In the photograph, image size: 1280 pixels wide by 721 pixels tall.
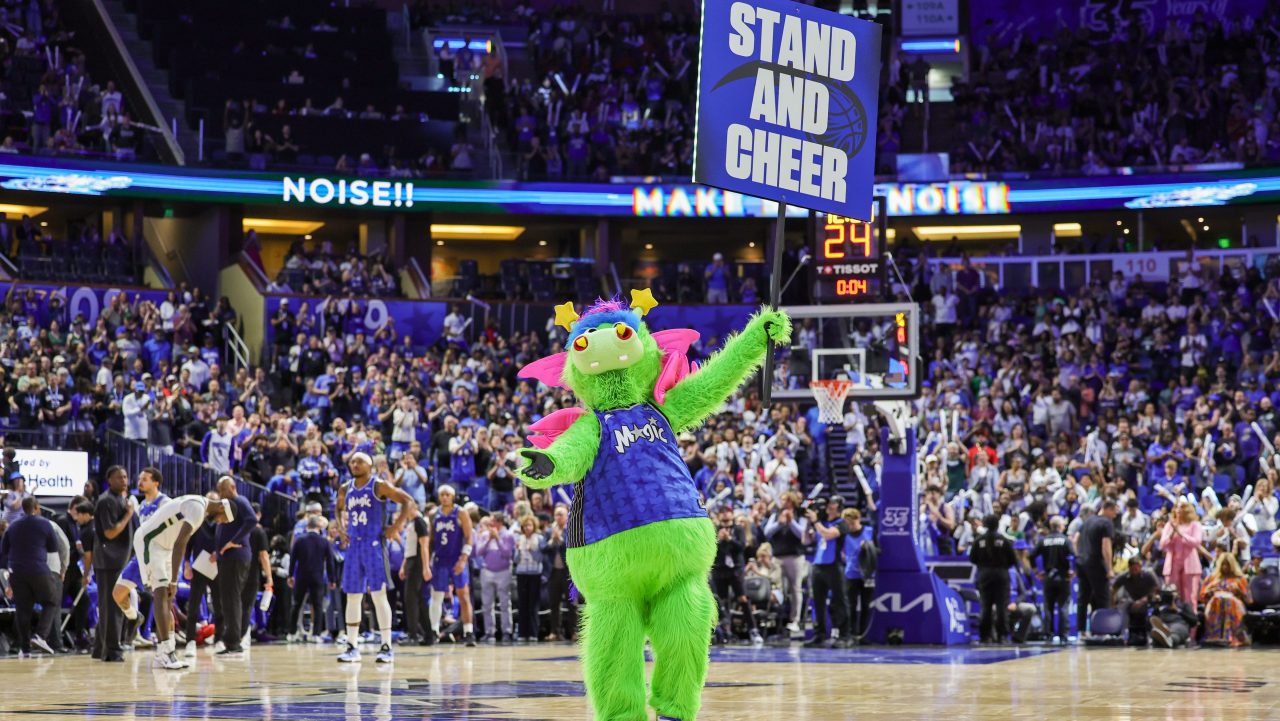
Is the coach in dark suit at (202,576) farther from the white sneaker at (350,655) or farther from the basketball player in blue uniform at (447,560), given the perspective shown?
the basketball player in blue uniform at (447,560)

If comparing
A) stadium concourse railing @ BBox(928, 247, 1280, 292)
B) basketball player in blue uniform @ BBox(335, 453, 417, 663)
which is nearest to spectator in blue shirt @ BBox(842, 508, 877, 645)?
basketball player in blue uniform @ BBox(335, 453, 417, 663)

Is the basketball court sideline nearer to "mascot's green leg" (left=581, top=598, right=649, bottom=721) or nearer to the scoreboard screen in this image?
"mascot's green leg" (left=581, top=598, right=649, bottom=721)

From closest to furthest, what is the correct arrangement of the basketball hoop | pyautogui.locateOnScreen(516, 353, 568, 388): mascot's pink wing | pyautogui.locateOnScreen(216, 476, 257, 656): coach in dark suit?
pyautogui.locateOnScreen(516, 353, 568, 388): mascot's pink wing, pyautogui.locateOnScreen(216, 476, 257, 656): coach in dark suit, the basketball hoop

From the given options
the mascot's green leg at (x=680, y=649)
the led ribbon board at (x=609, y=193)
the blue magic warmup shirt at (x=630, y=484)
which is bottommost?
the mascot's green leg at (x=680, y=649)

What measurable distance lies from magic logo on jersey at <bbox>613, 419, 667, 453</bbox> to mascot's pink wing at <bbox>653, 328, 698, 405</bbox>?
20 centimetres

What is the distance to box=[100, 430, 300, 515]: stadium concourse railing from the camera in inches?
923

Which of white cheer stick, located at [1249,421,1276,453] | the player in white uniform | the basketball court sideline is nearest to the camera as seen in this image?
the basketball court sideline

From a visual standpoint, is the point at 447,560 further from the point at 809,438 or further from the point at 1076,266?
the point at 1076,266

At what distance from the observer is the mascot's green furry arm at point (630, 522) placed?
294 inches

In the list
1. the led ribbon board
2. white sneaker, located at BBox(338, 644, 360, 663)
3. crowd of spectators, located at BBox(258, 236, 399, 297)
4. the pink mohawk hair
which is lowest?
white sneaker, located at BBox(338, 644, 360, 663)

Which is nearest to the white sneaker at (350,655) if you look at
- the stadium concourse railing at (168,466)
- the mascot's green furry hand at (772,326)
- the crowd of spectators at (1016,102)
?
the mascot's green furry hand at (772,326)

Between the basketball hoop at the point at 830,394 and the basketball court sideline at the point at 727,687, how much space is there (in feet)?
10.7

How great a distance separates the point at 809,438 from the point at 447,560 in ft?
27.0

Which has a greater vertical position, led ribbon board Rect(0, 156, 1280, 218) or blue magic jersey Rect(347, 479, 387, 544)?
led ribbon board Rect(0, 156, 1280, 218)
